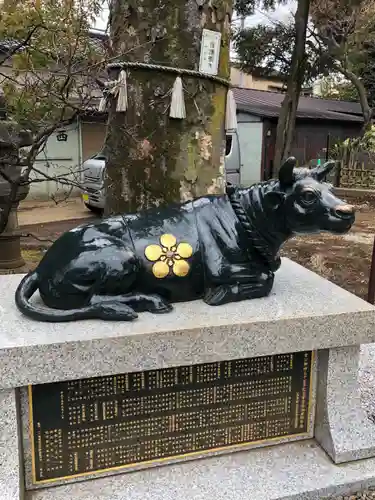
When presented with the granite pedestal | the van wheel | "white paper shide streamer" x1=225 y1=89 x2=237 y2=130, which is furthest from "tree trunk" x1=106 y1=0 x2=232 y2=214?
the van wheel

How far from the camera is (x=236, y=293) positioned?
107 inches

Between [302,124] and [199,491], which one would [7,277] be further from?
[302,124]

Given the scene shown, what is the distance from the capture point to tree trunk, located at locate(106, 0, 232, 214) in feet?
12.7

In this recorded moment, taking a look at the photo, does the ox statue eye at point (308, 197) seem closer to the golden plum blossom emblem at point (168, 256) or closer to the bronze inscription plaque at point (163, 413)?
the golden plum blossom emblem at point (168, 256)

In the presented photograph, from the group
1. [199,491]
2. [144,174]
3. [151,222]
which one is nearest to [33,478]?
[199,491]

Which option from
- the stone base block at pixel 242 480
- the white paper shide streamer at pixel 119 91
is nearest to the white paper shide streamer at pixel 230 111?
the white paper shide streamer at pixel 119 91

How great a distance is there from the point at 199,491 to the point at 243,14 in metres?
14.9

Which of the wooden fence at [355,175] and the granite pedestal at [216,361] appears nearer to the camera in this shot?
the granite pedestal at [216,361]

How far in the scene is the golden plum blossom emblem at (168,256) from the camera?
8.41 feet

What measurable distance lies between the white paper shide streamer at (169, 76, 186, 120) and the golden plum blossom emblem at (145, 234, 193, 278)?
1476mm

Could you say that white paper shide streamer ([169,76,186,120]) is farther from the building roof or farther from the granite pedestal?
the building roof

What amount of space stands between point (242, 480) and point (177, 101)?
8.50ft

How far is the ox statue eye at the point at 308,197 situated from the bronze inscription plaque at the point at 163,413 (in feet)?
2.89

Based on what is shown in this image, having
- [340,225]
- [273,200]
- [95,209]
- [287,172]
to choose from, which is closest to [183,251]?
[273,200]
